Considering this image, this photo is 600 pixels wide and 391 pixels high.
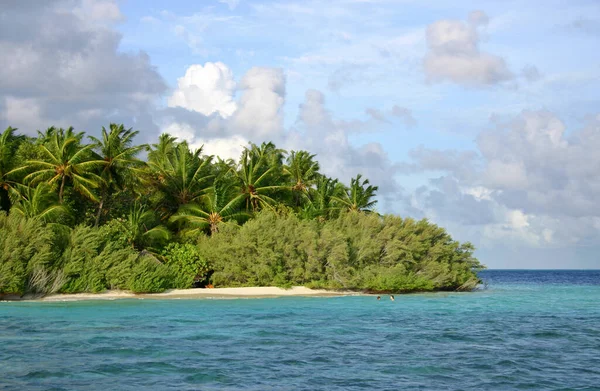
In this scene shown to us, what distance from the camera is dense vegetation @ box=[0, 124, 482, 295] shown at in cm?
3619

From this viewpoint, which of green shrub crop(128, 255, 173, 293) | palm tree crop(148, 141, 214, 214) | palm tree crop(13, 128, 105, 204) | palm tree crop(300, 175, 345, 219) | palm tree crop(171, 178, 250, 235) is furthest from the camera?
palm tree crop(300, 175, 345, 219)

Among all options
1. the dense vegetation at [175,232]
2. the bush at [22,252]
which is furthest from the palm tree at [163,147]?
the bush at [22,252]

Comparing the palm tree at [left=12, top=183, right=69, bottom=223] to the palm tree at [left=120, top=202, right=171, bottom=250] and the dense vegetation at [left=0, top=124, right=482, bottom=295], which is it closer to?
the dense vegetation at [left=0, top=124, right=482, bottom=295]

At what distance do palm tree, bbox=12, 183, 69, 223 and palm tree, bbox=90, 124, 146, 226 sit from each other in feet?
12.9

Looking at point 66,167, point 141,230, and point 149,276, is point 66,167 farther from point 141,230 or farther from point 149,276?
point 149,276

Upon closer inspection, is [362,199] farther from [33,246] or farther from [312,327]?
[312,327]

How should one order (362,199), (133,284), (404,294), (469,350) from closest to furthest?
1. (469,350)
2. (133,284)
3. (404,294)
4. (362,199)

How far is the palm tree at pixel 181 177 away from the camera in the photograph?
44.2 metres

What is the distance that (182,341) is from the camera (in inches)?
770

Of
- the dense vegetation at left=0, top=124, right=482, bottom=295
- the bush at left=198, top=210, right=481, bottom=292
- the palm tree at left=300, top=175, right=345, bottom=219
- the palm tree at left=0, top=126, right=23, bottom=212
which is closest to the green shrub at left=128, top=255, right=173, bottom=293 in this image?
the dense vegetation at left=0, top=124, right=482, bottom=295

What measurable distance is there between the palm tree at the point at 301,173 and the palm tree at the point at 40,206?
20.1 meters

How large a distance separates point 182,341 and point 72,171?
22.8 metres

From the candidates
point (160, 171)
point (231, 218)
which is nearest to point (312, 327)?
point (231, 218)

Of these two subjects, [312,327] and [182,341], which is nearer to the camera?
[182,341]
